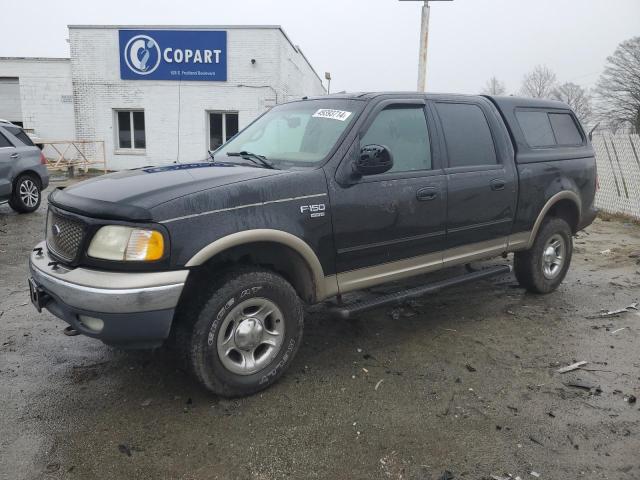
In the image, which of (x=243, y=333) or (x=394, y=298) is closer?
(x=243, y=333)

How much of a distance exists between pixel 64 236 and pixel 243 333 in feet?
4.06

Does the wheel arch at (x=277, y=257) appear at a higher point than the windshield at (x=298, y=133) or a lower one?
lower

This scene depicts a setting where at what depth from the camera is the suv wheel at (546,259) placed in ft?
17.5

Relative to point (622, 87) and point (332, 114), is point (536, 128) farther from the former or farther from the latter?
point (622, 87)

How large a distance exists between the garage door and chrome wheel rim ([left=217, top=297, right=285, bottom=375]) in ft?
76.1

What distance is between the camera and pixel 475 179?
173 inches

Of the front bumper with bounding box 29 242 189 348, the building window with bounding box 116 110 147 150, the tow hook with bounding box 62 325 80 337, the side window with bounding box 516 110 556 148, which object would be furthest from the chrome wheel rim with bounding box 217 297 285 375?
the building window with bounding box 116 110 147 150

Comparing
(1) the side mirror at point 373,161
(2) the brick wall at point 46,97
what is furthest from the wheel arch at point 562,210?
(2) the brick wall at point 46,97

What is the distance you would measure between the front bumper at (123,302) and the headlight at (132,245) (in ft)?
0.31

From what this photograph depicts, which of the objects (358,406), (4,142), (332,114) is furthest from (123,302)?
(4,142)

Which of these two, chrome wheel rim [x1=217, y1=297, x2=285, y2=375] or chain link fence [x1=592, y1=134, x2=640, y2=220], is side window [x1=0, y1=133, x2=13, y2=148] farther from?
chain link fence [x1=592, y1=134, x2=640, y2=220]

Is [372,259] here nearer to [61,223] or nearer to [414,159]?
[414,159]

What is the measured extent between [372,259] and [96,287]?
187 cm

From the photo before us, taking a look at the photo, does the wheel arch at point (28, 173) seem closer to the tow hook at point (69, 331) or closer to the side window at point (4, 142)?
the side window at point (4, 142)
